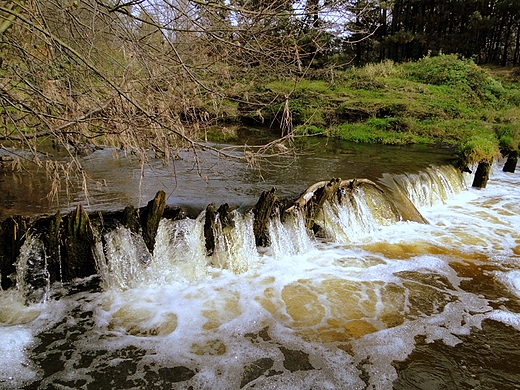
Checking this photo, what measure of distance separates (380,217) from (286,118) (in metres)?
4.28

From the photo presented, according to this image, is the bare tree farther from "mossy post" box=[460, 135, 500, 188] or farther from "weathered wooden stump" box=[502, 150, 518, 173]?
"weathered wooden stump" box=[502, 150, 518, 173]

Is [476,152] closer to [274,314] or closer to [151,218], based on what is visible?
[274,314]

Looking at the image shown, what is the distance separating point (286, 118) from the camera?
3.31 metres

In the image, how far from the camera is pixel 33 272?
13.9 ft

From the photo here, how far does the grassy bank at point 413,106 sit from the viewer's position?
14.0 meters

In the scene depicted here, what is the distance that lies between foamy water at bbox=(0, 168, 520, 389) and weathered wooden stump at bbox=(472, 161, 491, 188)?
3.65 meters

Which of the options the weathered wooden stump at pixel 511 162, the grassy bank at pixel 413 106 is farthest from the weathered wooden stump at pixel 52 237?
the weathered wooden stump at pixel 511 162

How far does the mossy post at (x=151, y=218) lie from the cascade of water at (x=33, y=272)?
42.1 inches

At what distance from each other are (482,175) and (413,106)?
21.6 feet

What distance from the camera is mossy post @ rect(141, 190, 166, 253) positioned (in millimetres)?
4750

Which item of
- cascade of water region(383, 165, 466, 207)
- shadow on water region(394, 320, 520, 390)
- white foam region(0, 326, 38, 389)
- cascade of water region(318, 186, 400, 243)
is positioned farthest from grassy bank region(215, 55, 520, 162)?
white foam region(0, 326, 38, 389)

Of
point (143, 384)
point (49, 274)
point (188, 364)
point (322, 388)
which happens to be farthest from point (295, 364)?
point (49, 274)

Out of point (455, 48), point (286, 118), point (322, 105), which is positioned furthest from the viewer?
point (455, 48)

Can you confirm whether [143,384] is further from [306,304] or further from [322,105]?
[322,105]
